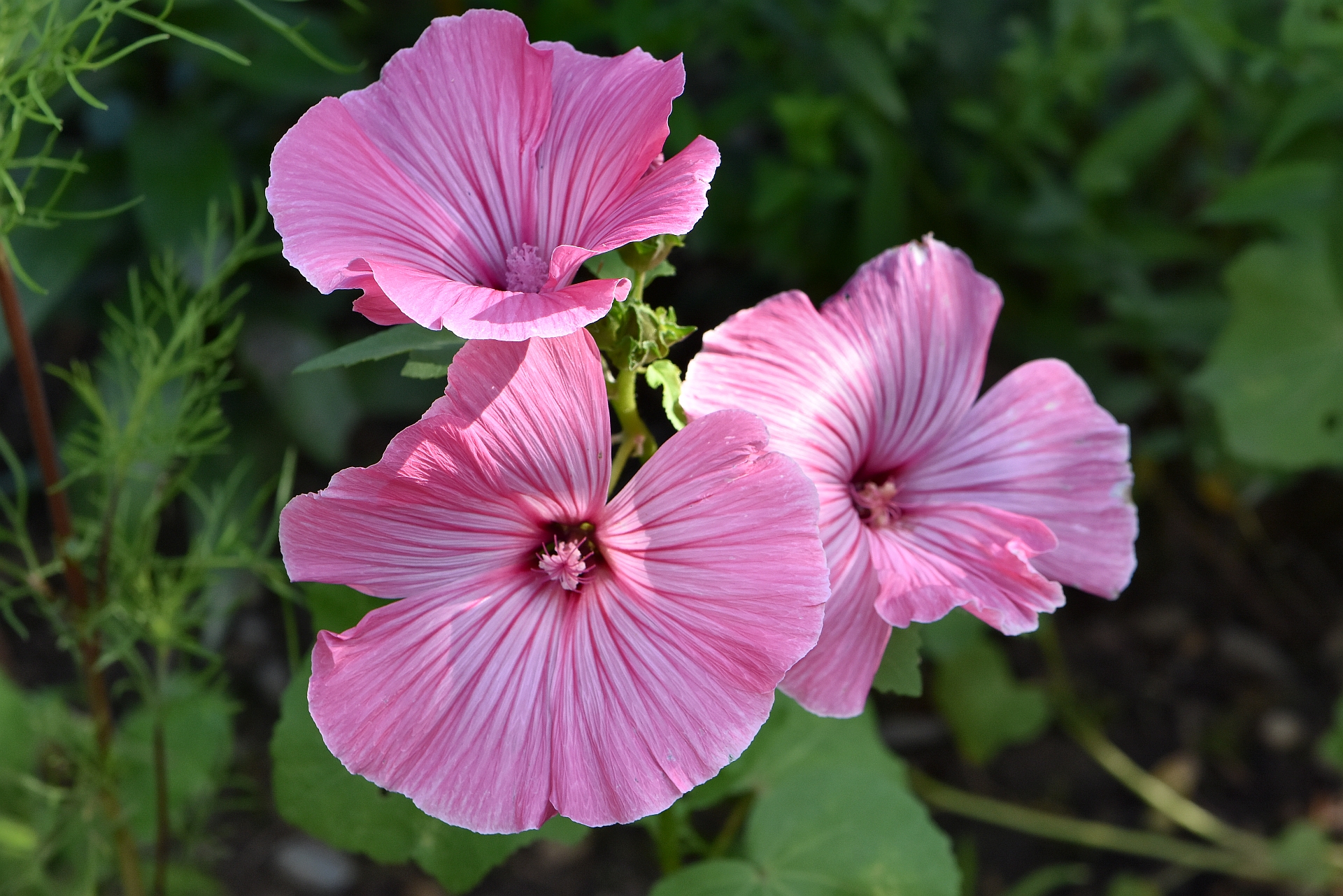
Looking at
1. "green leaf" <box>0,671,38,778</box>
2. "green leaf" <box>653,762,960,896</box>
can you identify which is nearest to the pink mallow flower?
"green leaf" <box>653,762,960,896</box>

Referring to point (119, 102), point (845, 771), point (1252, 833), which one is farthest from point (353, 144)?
point (1252, 833)

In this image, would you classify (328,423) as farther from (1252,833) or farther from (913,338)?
(1252,833)

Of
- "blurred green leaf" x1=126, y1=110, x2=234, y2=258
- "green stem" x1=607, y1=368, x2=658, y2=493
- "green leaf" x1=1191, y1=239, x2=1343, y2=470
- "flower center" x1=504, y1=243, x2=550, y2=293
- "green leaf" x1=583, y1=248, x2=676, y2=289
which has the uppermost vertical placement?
"flower center" x1=504, y1=243, x2=550, y2=293

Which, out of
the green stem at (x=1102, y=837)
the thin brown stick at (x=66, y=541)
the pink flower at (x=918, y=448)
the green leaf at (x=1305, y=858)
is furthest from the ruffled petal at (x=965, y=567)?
the green leaf at (x=1305, y=858)

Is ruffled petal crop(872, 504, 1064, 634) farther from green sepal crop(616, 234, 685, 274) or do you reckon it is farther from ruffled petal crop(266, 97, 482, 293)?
ruffled petal crop(266, 97, 482, 293)

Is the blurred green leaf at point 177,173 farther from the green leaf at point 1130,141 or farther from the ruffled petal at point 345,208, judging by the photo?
the green leaf at point 1130,141

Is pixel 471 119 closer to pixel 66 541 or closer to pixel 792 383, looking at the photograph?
pixel 792 383
